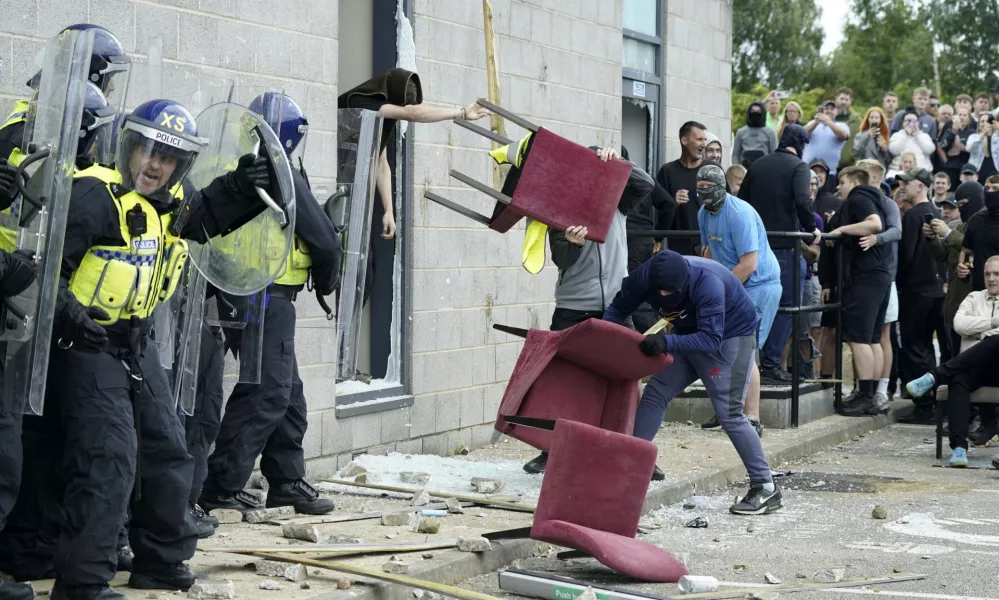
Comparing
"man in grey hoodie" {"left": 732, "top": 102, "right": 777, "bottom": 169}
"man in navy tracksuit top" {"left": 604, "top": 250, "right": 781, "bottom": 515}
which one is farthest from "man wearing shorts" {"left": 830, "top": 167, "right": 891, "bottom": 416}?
"man in navy tracksuit top" {"left": 604, "top": 250, "right": 781, "bottom": 515}

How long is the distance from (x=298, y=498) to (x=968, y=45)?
49.2m

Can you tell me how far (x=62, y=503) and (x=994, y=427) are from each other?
7.25m

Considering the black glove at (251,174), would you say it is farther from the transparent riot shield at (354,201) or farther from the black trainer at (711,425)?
the black trainer at (711,425)

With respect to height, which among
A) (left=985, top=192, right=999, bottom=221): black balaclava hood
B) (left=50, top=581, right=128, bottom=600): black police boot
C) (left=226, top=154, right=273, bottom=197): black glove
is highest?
(left=985, top=192, right=999, bottom=221): black balaclava hood

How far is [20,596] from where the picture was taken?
4938 mm

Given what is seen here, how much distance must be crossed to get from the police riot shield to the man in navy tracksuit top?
3.09 metres

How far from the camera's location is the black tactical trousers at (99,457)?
16.1 ft

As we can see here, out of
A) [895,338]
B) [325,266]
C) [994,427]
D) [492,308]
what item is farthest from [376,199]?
[895,338]

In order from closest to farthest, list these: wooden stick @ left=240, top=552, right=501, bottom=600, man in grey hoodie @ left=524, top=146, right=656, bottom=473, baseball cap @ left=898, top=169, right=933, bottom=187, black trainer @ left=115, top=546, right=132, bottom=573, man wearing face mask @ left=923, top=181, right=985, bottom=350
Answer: wooden stick @ left=240, top=552, right=501, bottom=600 → black trainer @ left=115, top=546, right=132, bottom=573 → man in grey hoodie @ left=524, top=146, right=656, bottom=473 → man wearing face mask @ left=923, top=181, right=985, bottom=350 → baseball cap @ left=898, top=169, right=933, bottom=187

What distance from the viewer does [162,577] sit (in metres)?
5.34

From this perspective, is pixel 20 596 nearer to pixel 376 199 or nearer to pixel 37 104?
pixel 37 104

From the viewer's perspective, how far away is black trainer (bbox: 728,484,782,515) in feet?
26.0

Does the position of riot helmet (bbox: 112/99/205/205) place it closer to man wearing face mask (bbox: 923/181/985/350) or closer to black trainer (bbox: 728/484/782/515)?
black trainer (bbox: 728/484/782/515)

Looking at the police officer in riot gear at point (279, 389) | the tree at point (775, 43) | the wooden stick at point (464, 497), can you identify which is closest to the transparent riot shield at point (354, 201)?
the police officer in riot gear at point (279, 389)
